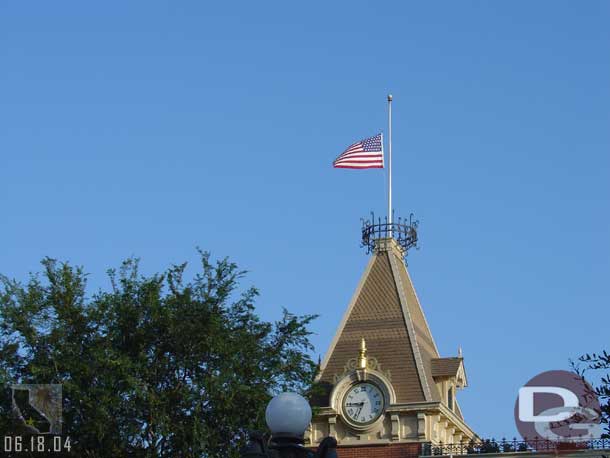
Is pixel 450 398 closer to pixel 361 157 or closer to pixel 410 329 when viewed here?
pixel 410 329

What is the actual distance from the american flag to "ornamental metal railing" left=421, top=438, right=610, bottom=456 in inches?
420

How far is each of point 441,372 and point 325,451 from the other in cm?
3550

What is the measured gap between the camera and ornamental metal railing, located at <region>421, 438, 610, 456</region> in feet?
135

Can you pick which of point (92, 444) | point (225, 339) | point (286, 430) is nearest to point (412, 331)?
point (225, 339)

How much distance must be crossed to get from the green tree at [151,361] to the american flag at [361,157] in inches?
401

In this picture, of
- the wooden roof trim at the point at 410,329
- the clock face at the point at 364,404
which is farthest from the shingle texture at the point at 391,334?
the clock face at the point at 364,404

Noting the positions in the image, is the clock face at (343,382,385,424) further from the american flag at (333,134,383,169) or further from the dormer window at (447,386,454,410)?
the american flag at (333,134,383,169)

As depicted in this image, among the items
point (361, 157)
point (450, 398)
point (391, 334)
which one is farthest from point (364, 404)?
point (361, 157)

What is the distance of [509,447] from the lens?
4256 centimetres

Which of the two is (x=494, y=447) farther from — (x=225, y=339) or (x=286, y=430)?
(x=286, y=430)

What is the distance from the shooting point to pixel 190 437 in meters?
35.4

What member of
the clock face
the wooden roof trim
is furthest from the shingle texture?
the clock face

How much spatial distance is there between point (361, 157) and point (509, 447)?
39.6 feet

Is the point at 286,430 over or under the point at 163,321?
under
